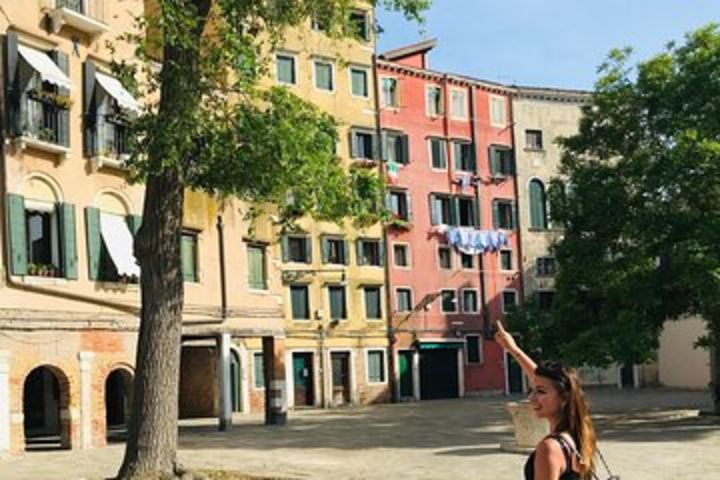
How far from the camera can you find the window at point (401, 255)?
48500 millimetres

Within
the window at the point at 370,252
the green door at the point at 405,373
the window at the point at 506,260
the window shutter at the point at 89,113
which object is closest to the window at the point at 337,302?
the window at the point at 370,252

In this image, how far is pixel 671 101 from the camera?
88.1 ft

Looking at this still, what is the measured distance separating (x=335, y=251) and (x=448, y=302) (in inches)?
287

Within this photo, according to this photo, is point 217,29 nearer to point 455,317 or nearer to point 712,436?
point 712,436

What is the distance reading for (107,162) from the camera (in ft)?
82.1

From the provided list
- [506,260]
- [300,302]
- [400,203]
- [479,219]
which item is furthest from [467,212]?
[300,302]

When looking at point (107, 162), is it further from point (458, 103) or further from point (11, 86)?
point (458, 103)

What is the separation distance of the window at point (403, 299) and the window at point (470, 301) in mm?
3534

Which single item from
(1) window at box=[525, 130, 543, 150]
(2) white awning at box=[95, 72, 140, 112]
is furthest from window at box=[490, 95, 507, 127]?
(2) white awning at box=[95, 72, 140, 112]

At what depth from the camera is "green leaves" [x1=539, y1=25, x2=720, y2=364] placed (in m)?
25.0

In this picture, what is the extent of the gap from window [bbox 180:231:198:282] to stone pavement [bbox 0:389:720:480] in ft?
13.7

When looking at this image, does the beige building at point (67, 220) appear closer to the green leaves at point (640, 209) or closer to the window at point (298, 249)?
the green leaves at point (640, 209)

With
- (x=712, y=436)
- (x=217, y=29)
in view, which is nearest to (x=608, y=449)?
(x=712, y=436)

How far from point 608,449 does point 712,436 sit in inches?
138
